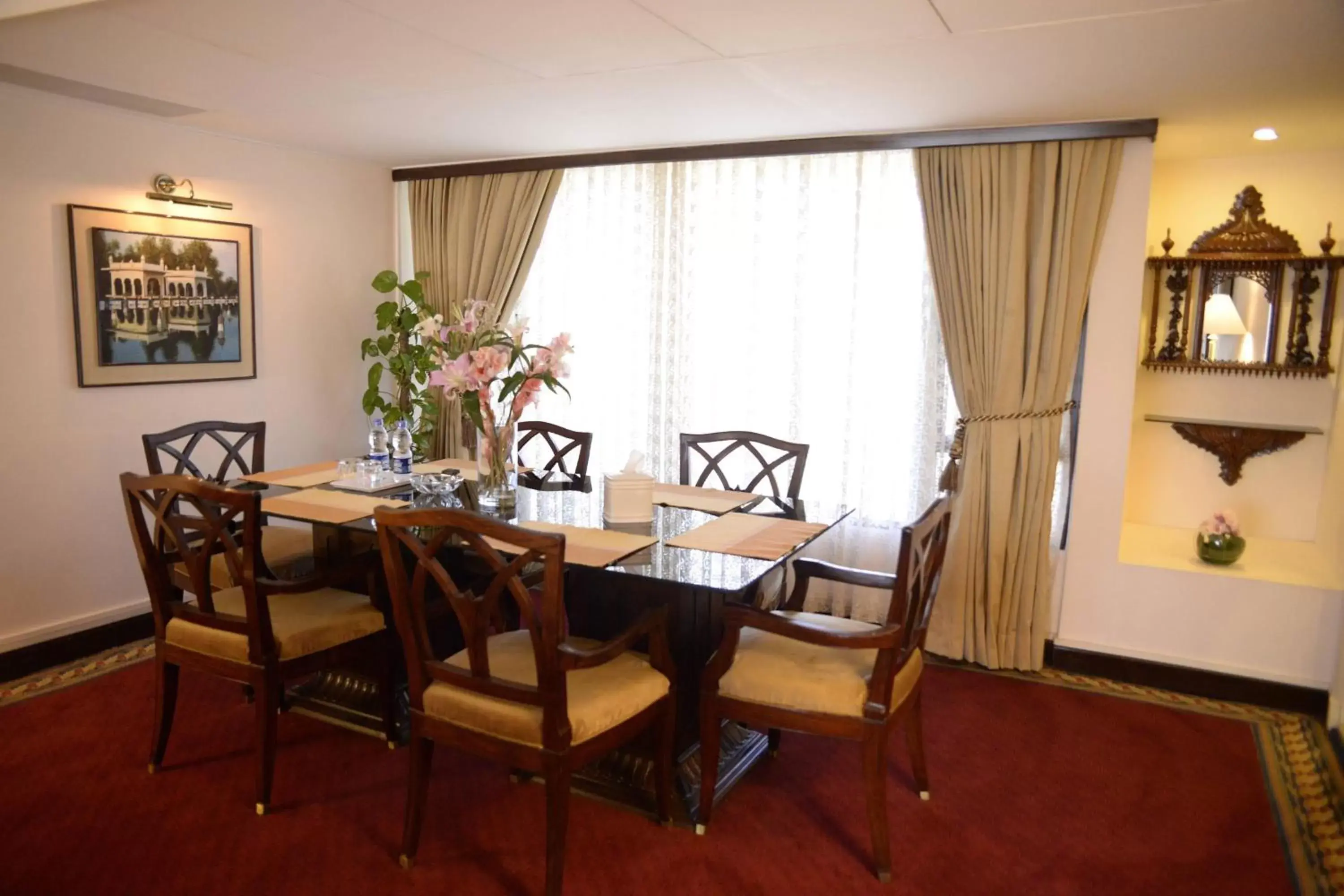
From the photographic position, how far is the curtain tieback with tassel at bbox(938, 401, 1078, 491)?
3.75 metres

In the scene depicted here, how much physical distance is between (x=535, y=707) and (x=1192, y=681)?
281 cm

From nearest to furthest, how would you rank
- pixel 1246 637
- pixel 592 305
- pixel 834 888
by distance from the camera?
pixel 834 888 → pixel 1246 637 → pixel 592 305

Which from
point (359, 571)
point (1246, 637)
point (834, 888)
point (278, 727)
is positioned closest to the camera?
point (834, 888)

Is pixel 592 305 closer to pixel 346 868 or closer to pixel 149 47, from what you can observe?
pixel 149 47

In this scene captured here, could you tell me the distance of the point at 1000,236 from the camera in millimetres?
3729

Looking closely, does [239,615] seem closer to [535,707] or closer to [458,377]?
[458,377]

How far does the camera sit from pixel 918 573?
2426mm

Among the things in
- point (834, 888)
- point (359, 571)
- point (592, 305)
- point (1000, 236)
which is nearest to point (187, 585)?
point (359, 571)

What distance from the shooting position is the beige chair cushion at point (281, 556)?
3.35 meters

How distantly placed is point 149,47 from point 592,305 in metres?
2.35

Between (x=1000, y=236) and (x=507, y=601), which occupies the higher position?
(x=1000, y=236)

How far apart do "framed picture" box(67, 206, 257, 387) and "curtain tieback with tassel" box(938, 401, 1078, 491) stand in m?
3.31

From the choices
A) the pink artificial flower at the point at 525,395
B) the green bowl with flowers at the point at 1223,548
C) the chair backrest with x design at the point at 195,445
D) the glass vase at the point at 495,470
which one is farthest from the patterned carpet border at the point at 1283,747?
the pink artificial flower at the point at 525,395

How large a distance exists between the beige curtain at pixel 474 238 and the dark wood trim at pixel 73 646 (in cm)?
173
